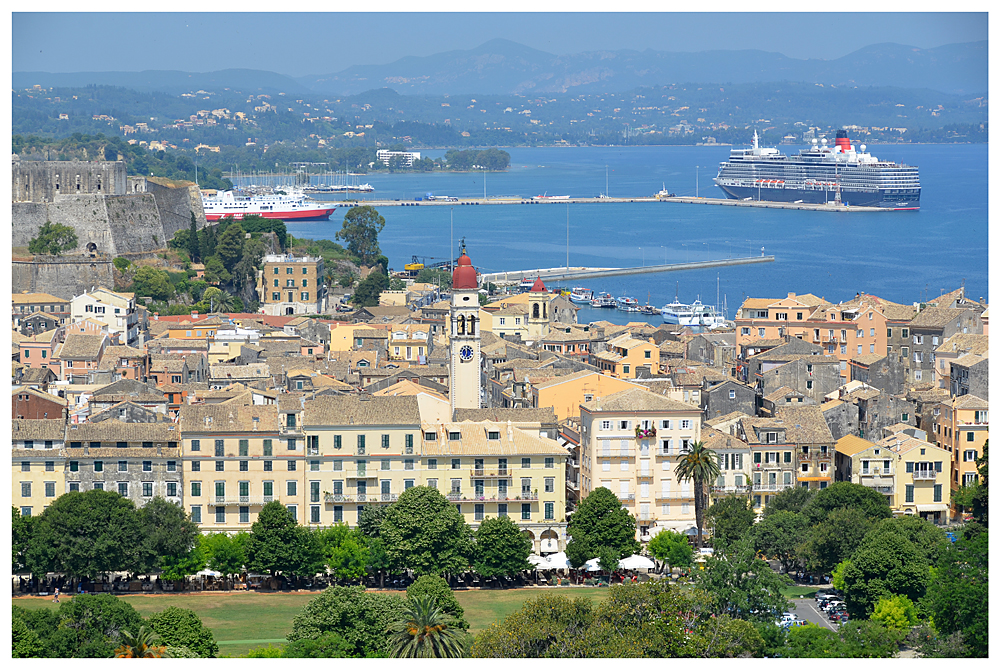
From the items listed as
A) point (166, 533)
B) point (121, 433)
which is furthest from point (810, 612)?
point (121, 433)

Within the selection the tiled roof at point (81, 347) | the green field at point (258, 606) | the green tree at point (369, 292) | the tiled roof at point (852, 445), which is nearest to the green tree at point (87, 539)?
the green field at point (258, 606)

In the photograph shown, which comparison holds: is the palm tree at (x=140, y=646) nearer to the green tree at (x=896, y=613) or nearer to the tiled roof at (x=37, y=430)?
the tiled roof at (x=37, y=430)

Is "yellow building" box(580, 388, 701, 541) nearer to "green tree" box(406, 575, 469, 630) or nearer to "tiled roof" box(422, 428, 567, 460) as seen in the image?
"tiled roof" box(422, 428, 567, 460)

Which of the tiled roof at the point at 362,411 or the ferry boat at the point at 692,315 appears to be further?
the ferry boat at the point at 692,315

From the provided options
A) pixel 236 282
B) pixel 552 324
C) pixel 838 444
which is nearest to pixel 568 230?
pixel 236 282

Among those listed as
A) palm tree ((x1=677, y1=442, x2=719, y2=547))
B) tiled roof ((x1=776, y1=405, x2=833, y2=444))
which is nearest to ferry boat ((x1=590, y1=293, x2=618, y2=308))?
tiled roof ((x1=776, y1=405, x2=833, y2=444))

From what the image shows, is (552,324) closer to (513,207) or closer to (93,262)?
(93,262)
